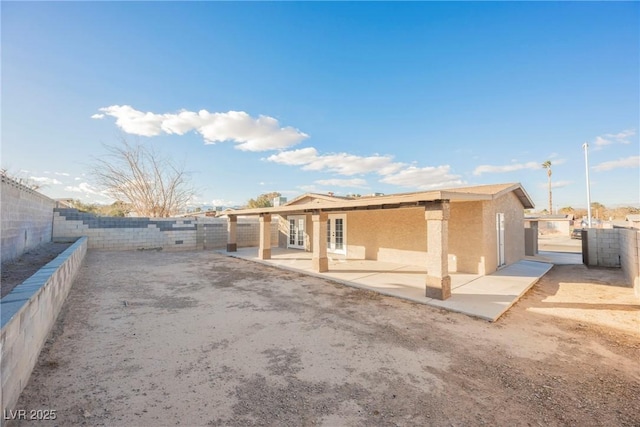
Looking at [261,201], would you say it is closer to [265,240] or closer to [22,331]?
[265,240]

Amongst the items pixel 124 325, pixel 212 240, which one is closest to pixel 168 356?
pixel 124 325

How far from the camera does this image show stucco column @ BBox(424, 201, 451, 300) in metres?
5.53

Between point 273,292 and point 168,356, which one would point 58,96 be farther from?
point 168,356

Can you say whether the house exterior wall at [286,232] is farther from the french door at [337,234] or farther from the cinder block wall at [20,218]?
the cinder block wall at [20,218]

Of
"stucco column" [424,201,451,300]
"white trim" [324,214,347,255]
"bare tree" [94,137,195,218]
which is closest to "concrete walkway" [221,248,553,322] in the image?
"stucco column" [424,201,451,300]

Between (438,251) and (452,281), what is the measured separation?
6.83ft

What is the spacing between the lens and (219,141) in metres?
19.2

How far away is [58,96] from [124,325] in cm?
987

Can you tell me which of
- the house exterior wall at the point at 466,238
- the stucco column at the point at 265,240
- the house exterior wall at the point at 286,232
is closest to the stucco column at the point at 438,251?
the house exterior wall at the point at 466,238

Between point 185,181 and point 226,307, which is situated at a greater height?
point 185,181

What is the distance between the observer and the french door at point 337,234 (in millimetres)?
11672

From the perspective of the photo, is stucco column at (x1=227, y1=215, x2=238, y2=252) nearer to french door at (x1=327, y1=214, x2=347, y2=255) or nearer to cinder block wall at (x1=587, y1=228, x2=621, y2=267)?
french door at (x1=327, y1=214, x2=347, y2=255)

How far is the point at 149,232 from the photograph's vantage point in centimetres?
1384

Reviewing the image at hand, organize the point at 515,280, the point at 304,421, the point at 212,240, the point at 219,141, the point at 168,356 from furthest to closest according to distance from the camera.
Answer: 1. the point at 219,141
2. the point at 212,240
3. the point at 515,280
4. the point at 168,356
5. the point at 304,421
